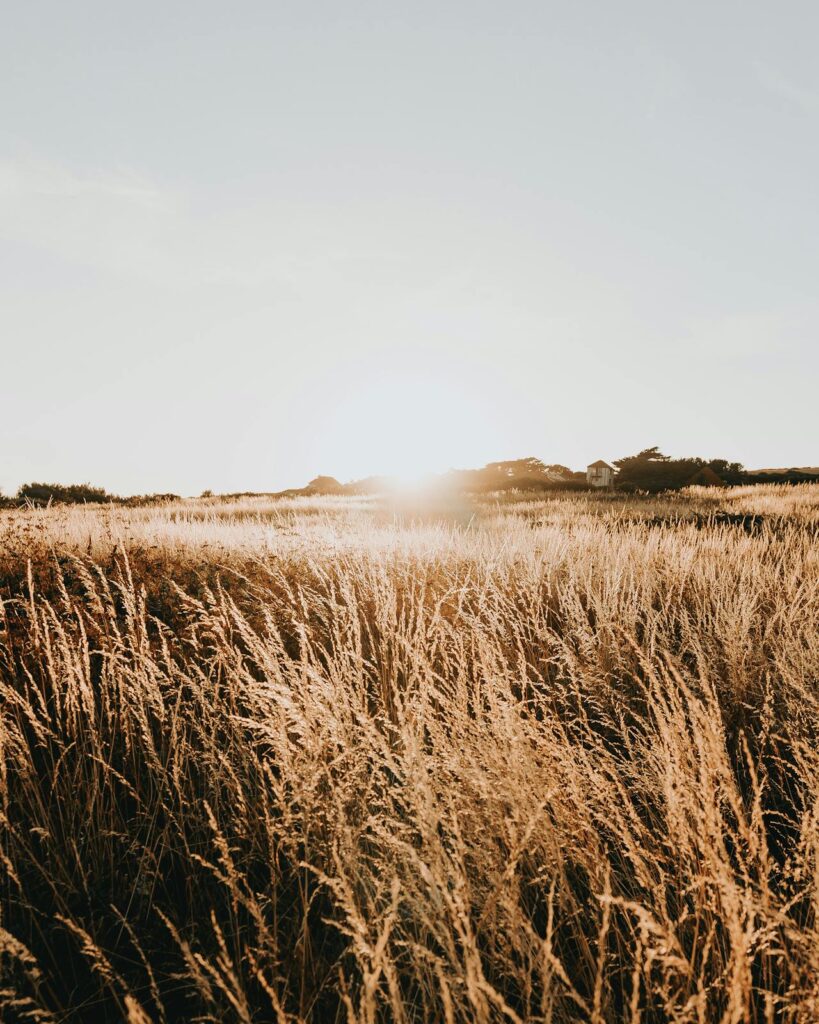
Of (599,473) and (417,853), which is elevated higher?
(599,473)

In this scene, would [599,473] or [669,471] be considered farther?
[599,473]

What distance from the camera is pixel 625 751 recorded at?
3.05 metres

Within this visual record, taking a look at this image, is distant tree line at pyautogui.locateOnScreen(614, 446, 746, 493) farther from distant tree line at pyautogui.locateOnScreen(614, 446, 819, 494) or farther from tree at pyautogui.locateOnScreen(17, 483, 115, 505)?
tree at pyautogui.locateOnScreen(17, 483, 115, 505)

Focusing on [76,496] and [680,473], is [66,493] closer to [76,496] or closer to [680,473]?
[76,496]

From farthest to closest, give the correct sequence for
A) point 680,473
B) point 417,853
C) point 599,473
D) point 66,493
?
point 599,473 < point 680,473 < point 66,493 < point 417,853

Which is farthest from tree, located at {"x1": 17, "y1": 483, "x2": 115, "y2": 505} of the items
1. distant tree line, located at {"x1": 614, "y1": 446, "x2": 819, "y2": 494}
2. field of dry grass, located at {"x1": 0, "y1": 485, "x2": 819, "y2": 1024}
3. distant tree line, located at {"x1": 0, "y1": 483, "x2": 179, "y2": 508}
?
distant tree line, located at {"x1": 614, "y1": 446, "x2": 819, "y2": 494}

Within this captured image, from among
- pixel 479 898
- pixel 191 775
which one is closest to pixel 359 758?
pixel 479 898

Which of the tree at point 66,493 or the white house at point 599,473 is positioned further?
the white house at point 599,473

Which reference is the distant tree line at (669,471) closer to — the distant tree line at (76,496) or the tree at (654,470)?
the tree at (654,470)

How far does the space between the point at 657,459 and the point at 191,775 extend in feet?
157

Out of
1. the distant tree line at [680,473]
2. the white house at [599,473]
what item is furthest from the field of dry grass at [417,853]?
the white house at [599,473]

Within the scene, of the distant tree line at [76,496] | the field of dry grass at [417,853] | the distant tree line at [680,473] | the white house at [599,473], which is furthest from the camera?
the white house at [599,473]

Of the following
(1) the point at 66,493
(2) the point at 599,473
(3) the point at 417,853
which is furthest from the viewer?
(2) the point at 599,473

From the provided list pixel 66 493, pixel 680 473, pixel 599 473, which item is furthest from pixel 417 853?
pixel 599 473
